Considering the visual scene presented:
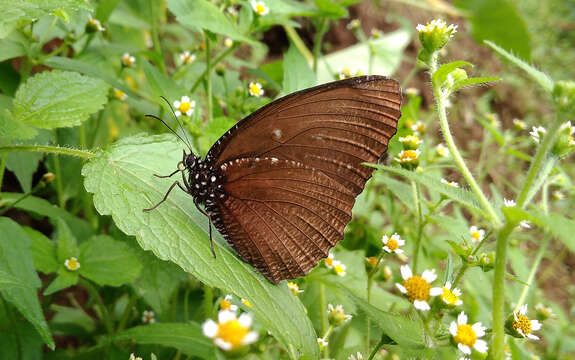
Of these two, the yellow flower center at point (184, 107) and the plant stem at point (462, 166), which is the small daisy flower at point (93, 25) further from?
the plant stem at point (462, 166)

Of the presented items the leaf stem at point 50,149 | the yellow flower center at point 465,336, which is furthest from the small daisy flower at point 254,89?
the yellow flower center at point 465,336

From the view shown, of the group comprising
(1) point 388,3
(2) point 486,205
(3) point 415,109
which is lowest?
(2) point 486,205

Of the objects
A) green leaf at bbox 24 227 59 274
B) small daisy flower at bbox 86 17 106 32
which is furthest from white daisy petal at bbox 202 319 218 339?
small daisy flower at bbox 86 17 106 32

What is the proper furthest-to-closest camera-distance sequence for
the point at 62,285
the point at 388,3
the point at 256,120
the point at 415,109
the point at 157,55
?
1. the point at 388,3
2. the point at 415,109
3. the point at 157,55
4. the point at 62,285
5. the point at 256,120

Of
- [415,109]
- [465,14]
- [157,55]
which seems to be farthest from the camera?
[465,14]

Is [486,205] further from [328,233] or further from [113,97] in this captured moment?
[113,97]

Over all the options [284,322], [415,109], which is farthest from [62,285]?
A: [415,109]

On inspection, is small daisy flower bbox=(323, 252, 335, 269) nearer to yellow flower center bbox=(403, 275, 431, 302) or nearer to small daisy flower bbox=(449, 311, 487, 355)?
yellow flower center bbox=(403, 275, 431, 302)

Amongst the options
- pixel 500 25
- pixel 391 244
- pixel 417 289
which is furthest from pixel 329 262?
pixel 500 25
